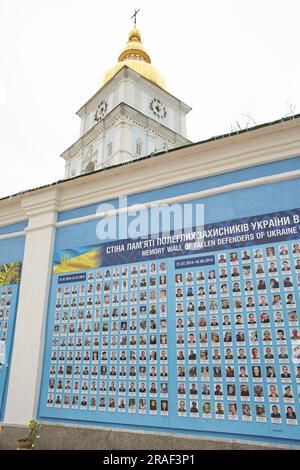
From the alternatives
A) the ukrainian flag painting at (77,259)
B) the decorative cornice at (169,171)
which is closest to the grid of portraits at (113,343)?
the ukrainian flag painting at (77,259)

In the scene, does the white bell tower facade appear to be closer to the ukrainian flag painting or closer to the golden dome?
the golden dome

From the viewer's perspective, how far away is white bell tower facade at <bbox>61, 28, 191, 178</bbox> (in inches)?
820

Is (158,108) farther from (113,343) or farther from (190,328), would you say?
(190,328)

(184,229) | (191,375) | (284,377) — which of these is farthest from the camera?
(184,229)

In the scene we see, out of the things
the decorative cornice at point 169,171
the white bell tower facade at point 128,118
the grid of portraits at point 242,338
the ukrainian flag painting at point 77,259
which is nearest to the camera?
the grid of portraits at point 242,338

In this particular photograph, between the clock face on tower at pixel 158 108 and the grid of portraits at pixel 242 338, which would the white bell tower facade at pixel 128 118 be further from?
the grid of portraits at pixel 242 338

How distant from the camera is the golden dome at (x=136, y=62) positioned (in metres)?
23.5

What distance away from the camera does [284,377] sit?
3963 millimetres

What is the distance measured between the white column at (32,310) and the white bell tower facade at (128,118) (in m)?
13.9

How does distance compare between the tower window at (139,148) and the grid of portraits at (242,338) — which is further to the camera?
the tower window at (139,148)

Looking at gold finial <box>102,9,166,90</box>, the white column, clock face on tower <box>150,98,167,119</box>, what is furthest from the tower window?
the white column
